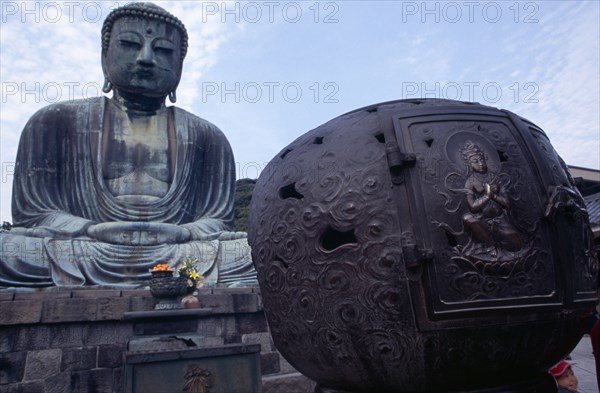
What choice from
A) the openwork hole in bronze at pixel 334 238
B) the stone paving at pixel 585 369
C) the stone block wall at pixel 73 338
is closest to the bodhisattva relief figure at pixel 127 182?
the stone block wall at pixel 73 338

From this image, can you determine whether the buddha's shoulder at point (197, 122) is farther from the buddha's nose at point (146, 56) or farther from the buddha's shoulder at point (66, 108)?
the buddha's shoulder at point (66, 108)

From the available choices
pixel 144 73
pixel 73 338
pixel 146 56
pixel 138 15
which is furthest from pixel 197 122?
pixel 73 338

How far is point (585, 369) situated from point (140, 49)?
362 inches

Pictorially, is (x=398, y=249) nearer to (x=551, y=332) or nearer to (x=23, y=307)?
(x=551, y=332)

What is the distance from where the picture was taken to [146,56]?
28.0 feet

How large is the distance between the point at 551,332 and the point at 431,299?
536 mm

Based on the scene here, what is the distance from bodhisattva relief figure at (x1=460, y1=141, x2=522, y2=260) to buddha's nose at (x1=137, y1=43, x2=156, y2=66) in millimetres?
8180

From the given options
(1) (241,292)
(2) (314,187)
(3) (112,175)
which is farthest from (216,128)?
(2) (314,187)

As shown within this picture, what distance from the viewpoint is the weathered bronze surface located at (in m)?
1.55

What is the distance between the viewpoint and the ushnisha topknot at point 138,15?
8.66 metres

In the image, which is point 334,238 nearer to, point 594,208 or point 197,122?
point 197,122

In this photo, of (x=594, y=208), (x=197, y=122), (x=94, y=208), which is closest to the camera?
(x=94, y=208)

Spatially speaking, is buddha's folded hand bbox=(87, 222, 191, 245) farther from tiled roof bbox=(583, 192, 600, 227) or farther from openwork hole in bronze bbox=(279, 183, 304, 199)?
tiled roof bbox=(583, 192, 600, 227)

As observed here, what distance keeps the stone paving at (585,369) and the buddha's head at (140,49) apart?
8.46m
